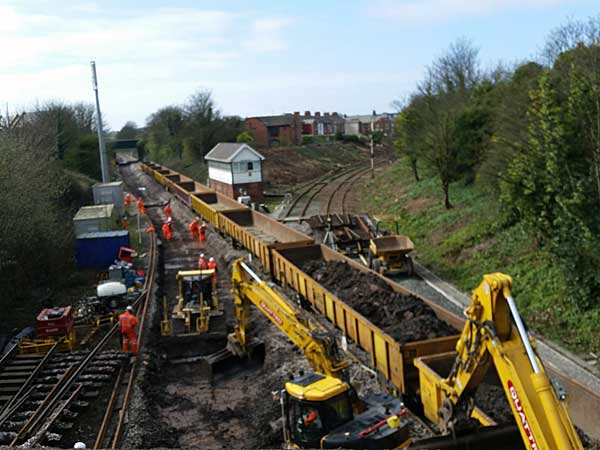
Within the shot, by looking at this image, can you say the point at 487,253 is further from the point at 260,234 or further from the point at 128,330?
the point at 128,330

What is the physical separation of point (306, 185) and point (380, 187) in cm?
837

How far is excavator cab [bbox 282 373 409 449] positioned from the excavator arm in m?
0.79

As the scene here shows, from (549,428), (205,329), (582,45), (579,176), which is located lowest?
(205,329)

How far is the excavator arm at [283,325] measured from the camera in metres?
8.88

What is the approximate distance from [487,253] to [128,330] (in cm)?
1193

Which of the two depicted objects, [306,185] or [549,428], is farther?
[306,185]

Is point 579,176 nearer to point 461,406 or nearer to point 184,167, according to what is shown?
point 461,406

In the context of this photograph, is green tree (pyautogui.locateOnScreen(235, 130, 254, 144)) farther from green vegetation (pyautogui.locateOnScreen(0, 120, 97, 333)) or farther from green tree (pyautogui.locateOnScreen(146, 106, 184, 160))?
green vegetation (pyautogui.locateOnScreen(0, 120, 97, 333))

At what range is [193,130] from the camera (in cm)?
6188

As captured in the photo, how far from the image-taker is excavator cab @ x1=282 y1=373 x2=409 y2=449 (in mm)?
6941

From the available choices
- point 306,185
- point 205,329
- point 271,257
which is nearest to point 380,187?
point 306,185

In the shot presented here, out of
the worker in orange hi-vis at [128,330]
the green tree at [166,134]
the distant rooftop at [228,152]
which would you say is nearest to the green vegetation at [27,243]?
the worker in orange hi-vis at [128,330]

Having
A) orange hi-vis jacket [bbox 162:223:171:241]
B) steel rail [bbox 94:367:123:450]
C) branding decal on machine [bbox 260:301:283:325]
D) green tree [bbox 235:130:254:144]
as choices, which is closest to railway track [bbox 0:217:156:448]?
steel rail [bbox 94:367:123:450]

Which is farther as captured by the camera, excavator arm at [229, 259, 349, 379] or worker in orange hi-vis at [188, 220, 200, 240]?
worker in orange hi-vis at [188, 220, 200, 240]
